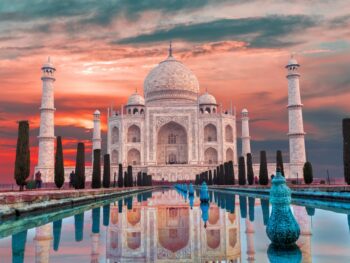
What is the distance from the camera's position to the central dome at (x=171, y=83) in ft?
147

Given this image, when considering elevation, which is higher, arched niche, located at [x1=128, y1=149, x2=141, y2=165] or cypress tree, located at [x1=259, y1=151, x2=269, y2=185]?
arched niche, located at [x1=128, y1=149, x2=141, y2=165]

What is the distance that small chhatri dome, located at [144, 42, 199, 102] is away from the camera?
4481 cm

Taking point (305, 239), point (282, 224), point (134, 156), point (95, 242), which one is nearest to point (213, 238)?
point (282, 224)

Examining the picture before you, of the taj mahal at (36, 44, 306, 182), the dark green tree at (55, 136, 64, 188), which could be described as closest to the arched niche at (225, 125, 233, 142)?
the taj mahal at (36, 44, 306, 182)

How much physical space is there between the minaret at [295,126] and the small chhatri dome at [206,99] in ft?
39.7

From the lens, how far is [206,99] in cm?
4619

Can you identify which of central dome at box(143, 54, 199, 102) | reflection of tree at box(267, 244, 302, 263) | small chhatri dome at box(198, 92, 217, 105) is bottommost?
reflection of tree at box(267, 244, 302, 263)

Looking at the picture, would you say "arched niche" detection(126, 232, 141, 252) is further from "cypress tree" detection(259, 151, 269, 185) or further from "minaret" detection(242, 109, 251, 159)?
"minaret" detection(242, 109, 251, 159)

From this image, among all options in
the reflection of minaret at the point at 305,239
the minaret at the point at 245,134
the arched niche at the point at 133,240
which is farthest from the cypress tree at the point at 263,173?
the minaret at the point at 245,134

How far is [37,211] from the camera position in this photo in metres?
7.49

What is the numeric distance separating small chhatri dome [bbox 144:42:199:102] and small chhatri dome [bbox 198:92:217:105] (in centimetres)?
67

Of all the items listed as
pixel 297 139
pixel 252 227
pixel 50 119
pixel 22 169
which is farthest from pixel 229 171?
pixel 252 227

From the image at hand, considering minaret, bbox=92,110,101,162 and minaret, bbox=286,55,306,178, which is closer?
minaret, bbox=286,55,306,178

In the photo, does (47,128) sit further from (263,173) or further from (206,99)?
(263,173)
